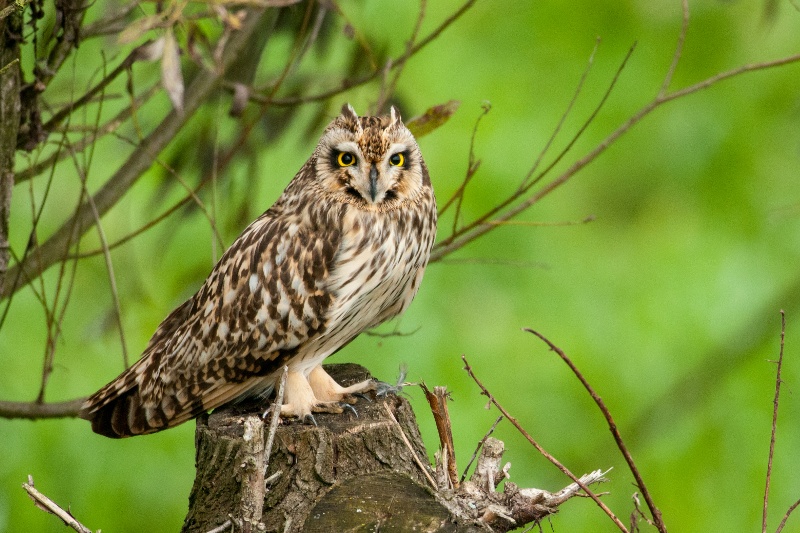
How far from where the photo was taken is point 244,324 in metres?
2.25

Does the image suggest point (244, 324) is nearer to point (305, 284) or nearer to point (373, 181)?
point (305, 284)

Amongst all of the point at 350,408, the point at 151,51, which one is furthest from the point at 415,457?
the point at 151,51

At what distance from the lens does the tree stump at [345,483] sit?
1.59 metres

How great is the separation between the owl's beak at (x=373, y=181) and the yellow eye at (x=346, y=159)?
0.06 meters

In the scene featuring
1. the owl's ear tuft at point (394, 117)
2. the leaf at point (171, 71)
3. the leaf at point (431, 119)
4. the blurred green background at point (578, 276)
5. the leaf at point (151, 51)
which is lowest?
the blurred green background at point (578, 276)

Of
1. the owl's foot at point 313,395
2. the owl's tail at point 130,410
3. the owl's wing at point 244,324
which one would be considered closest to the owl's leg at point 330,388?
the owl's foot at point 313,395

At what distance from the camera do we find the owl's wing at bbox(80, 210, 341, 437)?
223 centimetres

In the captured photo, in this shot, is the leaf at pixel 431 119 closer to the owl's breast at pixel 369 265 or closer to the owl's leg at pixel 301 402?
the owl's breast at pixel 369 265

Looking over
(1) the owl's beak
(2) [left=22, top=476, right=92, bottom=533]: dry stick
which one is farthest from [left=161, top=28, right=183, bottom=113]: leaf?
(2) [left=22, top=476, right=92, bottom=533]: dry stick

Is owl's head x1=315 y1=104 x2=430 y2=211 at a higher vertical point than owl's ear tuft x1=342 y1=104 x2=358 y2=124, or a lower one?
lower

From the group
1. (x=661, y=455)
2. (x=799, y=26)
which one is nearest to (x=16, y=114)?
(x=661, y=455)

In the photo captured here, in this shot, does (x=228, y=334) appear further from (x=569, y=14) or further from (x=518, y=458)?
(x=569, y=14)

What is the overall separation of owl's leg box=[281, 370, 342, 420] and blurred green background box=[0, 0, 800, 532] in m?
1.69

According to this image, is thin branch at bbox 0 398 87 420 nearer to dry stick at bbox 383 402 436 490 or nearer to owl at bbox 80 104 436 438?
owl at bbox 80 104 436 438
